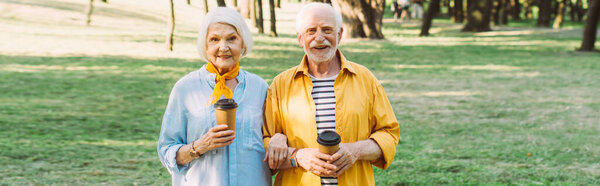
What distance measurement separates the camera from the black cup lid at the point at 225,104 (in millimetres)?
2687

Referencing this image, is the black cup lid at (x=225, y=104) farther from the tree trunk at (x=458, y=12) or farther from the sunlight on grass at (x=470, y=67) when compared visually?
the tree trunk at (x=458, y=12)

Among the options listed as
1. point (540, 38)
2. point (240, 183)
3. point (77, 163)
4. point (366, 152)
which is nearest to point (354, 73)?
point (366, 152)

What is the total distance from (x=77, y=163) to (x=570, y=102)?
26.5ft

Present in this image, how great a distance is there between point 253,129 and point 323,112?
0.36m

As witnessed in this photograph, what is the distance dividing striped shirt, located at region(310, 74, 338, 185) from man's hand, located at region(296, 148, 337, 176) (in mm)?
139

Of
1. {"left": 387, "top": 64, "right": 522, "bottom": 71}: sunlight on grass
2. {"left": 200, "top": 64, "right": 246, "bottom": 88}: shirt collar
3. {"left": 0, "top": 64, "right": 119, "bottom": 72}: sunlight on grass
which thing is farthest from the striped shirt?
{"left": 387, "top": 64, "right": 522, "bottom": 71}: sunlight on grass

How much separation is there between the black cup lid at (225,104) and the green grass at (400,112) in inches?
130

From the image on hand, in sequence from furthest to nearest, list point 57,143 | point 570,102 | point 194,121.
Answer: point 570,102, point 57,143, point 194,121

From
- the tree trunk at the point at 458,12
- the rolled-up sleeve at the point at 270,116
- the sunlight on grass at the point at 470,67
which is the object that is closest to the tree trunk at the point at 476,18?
the tree trunk at the point at 458,12

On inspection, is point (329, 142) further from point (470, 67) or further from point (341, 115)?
point (470, 67)

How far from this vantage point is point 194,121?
292cm

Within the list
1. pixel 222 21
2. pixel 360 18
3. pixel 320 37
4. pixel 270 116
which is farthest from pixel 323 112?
pixel 360 18

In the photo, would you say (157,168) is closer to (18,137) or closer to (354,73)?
(18,137)

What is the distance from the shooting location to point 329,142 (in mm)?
2688
